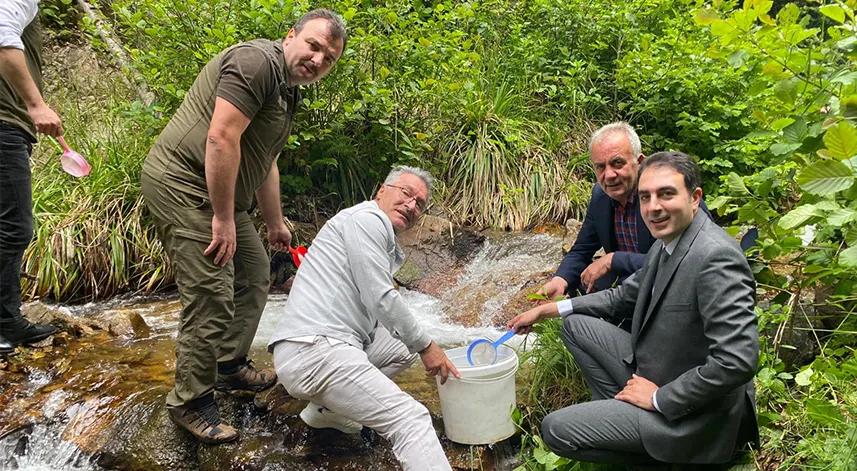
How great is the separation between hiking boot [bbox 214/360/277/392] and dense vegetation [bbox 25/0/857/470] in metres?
1.30

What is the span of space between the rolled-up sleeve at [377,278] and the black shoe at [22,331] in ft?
7.40

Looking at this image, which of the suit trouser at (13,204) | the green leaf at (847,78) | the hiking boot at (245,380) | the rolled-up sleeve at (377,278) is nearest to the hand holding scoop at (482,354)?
the rolled-up sleeve at (377,278)

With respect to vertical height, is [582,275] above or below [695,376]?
below

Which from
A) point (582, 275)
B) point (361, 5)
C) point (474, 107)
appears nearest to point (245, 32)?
point (361, 5)

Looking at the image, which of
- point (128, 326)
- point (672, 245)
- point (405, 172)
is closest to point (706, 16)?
point (672, 245)

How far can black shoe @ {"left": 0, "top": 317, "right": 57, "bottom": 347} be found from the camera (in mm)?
3369

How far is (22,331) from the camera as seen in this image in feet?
11.3

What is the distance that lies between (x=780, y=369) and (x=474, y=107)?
4103 mm

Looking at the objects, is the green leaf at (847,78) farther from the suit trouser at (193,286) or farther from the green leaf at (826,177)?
the suit trouser at (193,286)

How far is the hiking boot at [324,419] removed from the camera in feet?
8.73

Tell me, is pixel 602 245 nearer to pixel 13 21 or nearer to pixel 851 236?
pixel 851 236

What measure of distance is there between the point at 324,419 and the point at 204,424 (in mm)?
515

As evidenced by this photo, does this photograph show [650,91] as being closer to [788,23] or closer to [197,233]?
[788,23]

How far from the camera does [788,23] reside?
6.97 feet
